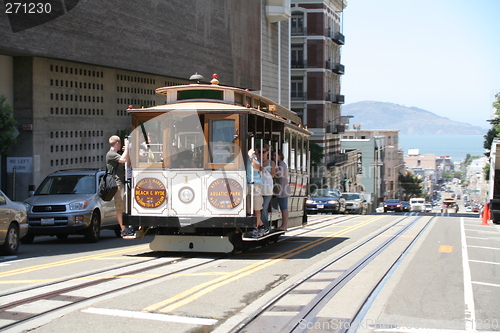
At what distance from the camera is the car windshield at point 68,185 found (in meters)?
18.8

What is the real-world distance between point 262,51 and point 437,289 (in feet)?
154

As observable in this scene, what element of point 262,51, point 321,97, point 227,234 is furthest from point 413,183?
point 227,234

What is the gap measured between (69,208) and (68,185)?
1.33 m

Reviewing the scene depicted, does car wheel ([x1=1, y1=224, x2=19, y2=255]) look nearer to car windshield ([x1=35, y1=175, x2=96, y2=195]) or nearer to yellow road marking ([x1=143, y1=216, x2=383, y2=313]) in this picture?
car windshield ([x1=35, y1=175, x2=96, y2=195])

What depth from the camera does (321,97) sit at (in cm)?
7331

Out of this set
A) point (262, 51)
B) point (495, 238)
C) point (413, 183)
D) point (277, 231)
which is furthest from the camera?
point (413, 183)

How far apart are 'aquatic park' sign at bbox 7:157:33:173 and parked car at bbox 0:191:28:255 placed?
12.3 m

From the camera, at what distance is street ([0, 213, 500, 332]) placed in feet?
26.7

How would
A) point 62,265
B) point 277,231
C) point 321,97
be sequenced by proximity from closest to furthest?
1. point 62,265
2. point 277,231
3. point 321,97

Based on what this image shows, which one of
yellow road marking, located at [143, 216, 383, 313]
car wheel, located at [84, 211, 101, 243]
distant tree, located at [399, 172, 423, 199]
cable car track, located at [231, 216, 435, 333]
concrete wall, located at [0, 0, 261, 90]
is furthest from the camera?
distant tree, located at [399, 172, 423, 199]

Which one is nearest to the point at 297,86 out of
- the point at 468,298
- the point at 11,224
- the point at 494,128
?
the point at 494,128

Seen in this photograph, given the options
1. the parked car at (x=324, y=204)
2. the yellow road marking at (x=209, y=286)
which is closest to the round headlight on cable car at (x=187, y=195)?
the yellow road marking at (x=209, y=286)

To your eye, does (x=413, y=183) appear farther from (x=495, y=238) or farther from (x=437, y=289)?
(x=437, y=289)

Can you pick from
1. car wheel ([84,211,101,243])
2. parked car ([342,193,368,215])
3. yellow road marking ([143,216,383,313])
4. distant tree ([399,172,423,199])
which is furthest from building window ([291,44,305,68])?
distant tree ([399,172,423,199])
